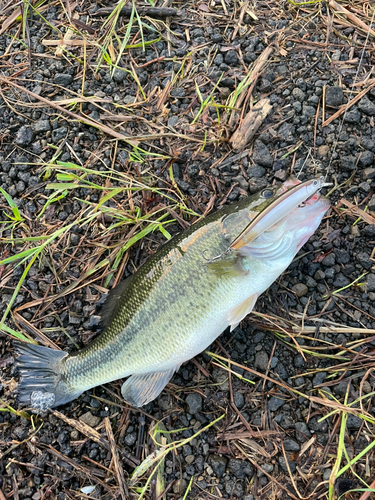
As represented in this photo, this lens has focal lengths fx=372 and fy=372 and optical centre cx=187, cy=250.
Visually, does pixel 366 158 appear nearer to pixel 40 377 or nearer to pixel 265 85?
pixel 265 85

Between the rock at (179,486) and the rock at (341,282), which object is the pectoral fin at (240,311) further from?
the rock at (179,486)

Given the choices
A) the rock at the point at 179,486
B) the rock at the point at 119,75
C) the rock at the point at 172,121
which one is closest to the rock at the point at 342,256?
the rock at the point at 172,121

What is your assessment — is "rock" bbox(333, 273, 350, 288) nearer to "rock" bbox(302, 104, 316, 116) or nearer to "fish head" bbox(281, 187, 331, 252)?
"fish head" bbox(281, 187, 331, 252)

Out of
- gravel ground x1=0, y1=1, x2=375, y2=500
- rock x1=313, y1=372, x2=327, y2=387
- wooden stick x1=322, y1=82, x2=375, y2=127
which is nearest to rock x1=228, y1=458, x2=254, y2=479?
gravel ground x1=0, y1=1, x2=375, y2=500

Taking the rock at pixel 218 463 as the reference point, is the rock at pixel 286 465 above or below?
below

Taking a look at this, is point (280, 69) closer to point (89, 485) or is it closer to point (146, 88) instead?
point (146, 88)

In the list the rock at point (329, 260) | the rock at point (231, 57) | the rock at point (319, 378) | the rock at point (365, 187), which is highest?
the rock at point (231, 57)

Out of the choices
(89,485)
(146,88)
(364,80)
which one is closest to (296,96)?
(364,80)

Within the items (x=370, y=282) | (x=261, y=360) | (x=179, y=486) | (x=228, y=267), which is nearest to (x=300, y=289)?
(x=370, y=282)
